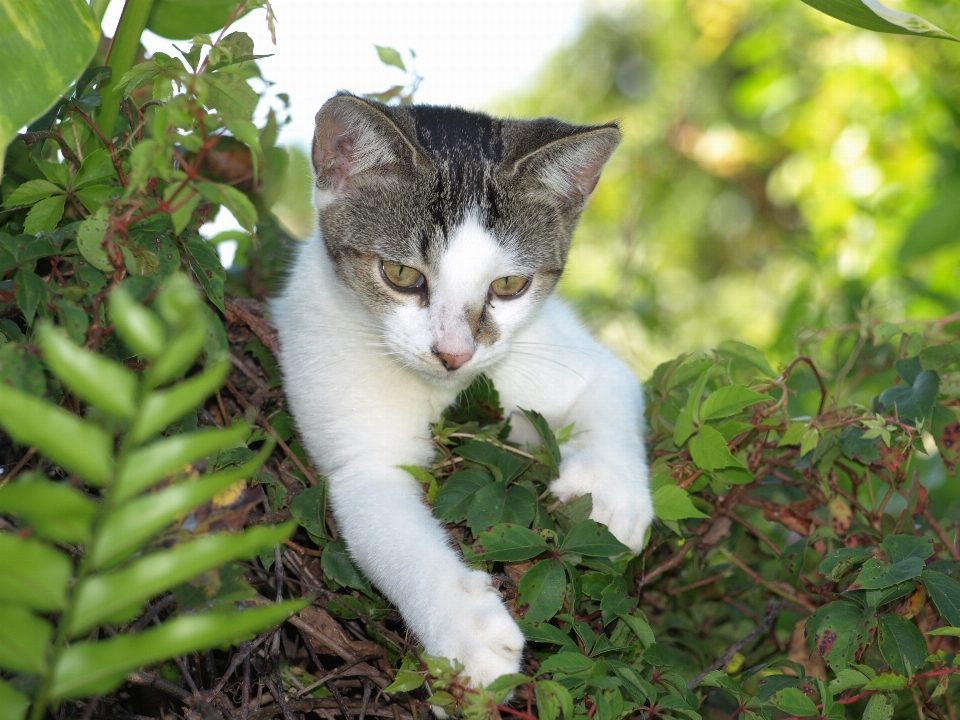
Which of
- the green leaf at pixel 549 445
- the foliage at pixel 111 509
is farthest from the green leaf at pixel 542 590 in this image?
the foliage at pixel 111 509

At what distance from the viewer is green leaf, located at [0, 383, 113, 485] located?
66cm

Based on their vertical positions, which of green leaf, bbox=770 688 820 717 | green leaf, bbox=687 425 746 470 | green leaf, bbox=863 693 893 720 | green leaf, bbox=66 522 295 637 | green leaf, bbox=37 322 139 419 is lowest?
green leaf, bbox=863 693 893 720

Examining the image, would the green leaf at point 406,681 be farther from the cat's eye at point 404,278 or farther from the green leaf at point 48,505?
the cat's eye at point 404,278

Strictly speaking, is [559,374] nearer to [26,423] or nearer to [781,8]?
[26,423]

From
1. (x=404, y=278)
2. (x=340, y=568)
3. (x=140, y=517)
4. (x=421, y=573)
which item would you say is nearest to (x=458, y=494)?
(x=421, y=573)

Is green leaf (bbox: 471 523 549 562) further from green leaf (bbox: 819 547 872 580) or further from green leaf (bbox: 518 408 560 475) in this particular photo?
green leaf (bbox: 819 547 872 580)

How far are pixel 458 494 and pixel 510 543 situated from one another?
202 millimetres

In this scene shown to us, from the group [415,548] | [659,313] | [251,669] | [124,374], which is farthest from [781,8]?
[124,374]

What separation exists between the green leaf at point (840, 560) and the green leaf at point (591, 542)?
0.38 meters

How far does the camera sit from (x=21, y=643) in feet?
2.42

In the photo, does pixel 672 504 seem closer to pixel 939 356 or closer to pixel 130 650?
pixel 939 356

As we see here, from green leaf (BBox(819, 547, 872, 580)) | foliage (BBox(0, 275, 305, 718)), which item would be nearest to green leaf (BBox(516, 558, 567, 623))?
green leaf (BBox(819, 547, 872, 580))

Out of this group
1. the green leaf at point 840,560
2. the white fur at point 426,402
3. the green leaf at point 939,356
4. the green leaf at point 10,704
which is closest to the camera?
the green leaf at point 10,704

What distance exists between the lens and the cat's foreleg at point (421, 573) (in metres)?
1.40
